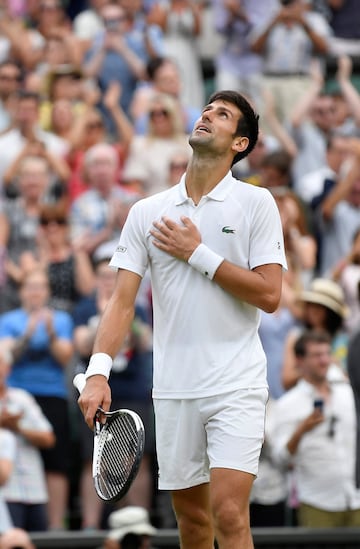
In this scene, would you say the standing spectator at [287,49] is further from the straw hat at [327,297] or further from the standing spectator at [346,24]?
the straw hat at [327,297]

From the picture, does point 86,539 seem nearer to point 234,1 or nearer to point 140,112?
point 140,112

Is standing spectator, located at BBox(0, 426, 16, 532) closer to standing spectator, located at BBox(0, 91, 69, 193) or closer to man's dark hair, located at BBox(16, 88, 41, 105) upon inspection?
standing spectator, located at BBox(0, 91, 69, 193)

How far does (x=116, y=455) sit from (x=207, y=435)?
564 millimetres

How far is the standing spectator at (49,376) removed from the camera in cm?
1095

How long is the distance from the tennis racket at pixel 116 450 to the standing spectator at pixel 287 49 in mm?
9022

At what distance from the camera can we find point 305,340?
34.1 feet

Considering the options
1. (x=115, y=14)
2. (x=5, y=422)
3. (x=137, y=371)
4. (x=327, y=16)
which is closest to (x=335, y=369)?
(x=137, y=371)

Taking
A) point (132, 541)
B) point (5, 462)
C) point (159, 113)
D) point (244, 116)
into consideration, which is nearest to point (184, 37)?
point (159, 113)

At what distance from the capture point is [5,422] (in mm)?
10461

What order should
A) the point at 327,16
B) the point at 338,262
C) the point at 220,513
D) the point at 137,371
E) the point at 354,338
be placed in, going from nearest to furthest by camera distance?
the point at 220,513, the point at 354,338, the point at 137,371, the point at 338,262, the point at 327,16

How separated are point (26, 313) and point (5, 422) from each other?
1.08 metres

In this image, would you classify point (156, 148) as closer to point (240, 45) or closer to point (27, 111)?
point (27, 111)

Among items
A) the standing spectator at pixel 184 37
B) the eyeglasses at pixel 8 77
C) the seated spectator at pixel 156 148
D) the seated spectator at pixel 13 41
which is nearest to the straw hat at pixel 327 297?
the seated spectator at pixel 156 148

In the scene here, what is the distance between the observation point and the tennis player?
671cm
